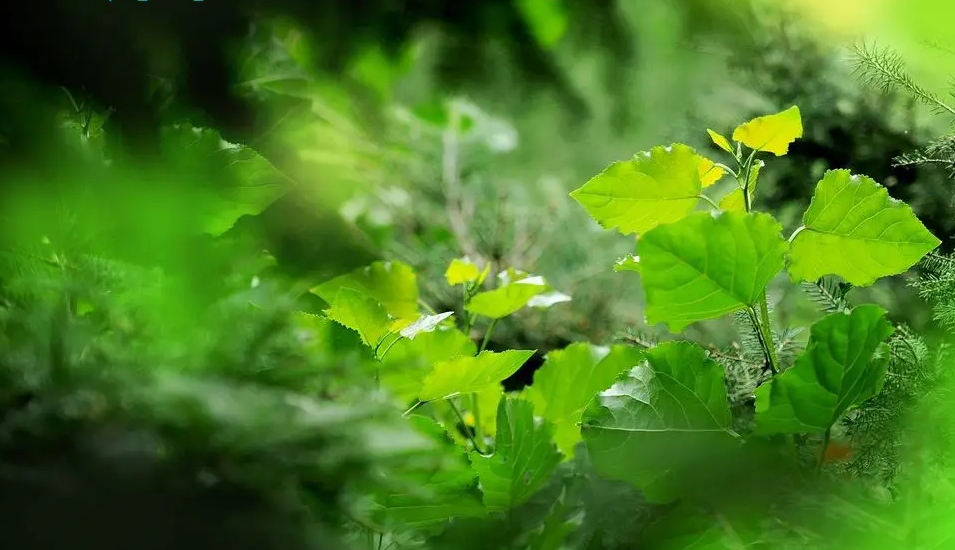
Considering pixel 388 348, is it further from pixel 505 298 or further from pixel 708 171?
pixel 708 171

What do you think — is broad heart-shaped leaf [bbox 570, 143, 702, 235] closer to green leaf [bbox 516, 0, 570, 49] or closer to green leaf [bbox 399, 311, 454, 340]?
green leaf [bbox 399, 311, 454, 340]

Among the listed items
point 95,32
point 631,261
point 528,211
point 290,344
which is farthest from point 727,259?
point 528,211

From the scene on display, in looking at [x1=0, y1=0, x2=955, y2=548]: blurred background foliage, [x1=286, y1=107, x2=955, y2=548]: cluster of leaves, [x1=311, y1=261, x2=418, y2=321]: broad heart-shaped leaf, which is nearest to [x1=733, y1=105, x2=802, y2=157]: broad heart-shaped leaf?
[x1=286, y1=107, x2=955, y2=548]: cluster of leaves

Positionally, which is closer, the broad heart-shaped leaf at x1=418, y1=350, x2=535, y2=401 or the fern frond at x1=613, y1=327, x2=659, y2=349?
the broad heart-shaped leaf at x1=418, y1=350, x2=535, y2=401

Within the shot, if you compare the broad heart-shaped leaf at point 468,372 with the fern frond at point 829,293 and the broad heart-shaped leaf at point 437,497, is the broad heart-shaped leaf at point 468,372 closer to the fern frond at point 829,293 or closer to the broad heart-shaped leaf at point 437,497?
the broad heart-shaped leaf at point 437,497

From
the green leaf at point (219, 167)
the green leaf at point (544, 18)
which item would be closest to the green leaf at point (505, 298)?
the green leaf at point (219, 167)
